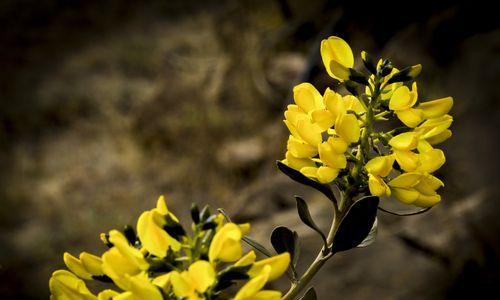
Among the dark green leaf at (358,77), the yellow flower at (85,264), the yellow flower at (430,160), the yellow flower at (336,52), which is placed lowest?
the yellow flower at (430,160)

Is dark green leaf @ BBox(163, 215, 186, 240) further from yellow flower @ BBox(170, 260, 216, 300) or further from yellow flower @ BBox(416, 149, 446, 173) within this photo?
yellow flower @ BBox(416, 149, 446, 173)

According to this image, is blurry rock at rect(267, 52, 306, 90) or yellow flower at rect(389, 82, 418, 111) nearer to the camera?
yellow flower at rect(389, 82, 418, 111)

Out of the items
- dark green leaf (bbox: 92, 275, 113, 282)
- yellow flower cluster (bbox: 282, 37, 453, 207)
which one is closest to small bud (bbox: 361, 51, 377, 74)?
yellow flower cluster (bbox: 282, 37, 453, 207)

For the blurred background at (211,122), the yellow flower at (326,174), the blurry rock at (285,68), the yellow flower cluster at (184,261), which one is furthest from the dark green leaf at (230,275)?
the blurry rock at (285,68)

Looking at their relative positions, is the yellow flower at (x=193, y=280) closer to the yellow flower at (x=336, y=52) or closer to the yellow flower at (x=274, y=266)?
the yellow flower at (x=274, y=266)

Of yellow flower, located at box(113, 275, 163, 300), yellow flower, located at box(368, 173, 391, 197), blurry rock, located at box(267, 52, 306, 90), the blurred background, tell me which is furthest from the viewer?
blurry rock, located at box(267, 52, 306, 90)

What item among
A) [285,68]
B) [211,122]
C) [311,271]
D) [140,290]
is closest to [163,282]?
[140,290]
